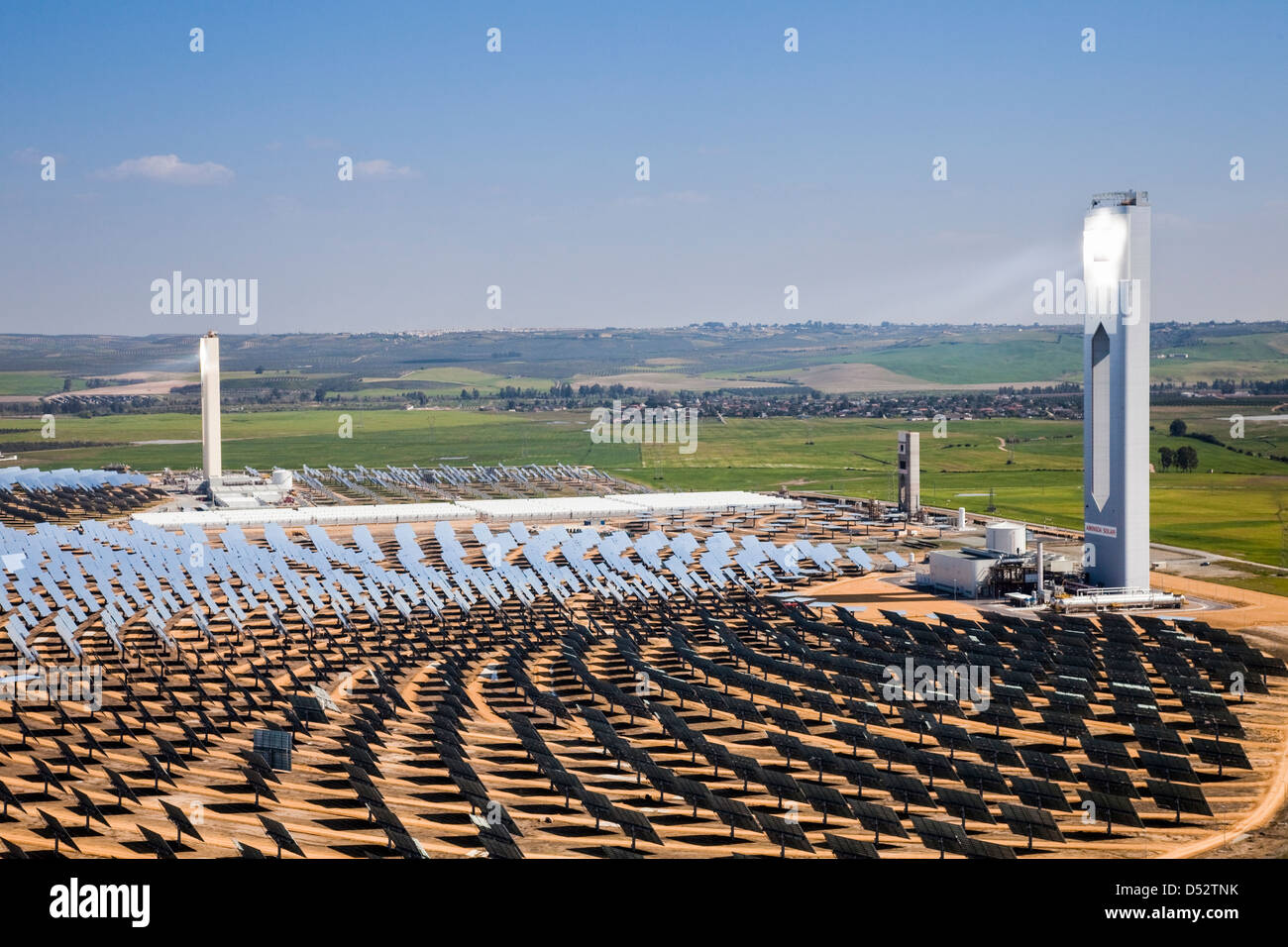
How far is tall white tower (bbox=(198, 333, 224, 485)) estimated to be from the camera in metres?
126

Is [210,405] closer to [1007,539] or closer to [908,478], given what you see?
[908,478]

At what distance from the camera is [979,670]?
158 feet

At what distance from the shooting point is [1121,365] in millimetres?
66750

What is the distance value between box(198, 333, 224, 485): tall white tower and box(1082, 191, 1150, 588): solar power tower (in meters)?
87.0

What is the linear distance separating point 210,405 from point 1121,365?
294 ft

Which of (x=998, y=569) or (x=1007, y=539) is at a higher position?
(x=1007, y=539)

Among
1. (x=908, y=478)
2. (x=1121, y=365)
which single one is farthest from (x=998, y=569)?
(x=908, y=478)

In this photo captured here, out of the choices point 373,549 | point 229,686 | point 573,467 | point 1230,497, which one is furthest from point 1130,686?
point 573,467

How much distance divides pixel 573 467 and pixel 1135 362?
99.6 metres

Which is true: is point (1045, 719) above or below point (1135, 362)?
below

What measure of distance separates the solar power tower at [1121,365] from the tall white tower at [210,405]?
87.0 metres

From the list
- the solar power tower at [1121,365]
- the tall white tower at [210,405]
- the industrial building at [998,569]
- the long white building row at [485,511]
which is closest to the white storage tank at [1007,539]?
the industrial building at [998,569]

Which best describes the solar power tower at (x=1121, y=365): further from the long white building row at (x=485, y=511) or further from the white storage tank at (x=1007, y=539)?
the long white building row at (x=485, y=511)

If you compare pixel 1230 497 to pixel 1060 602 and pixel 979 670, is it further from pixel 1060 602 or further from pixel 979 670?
pixel 979 670
